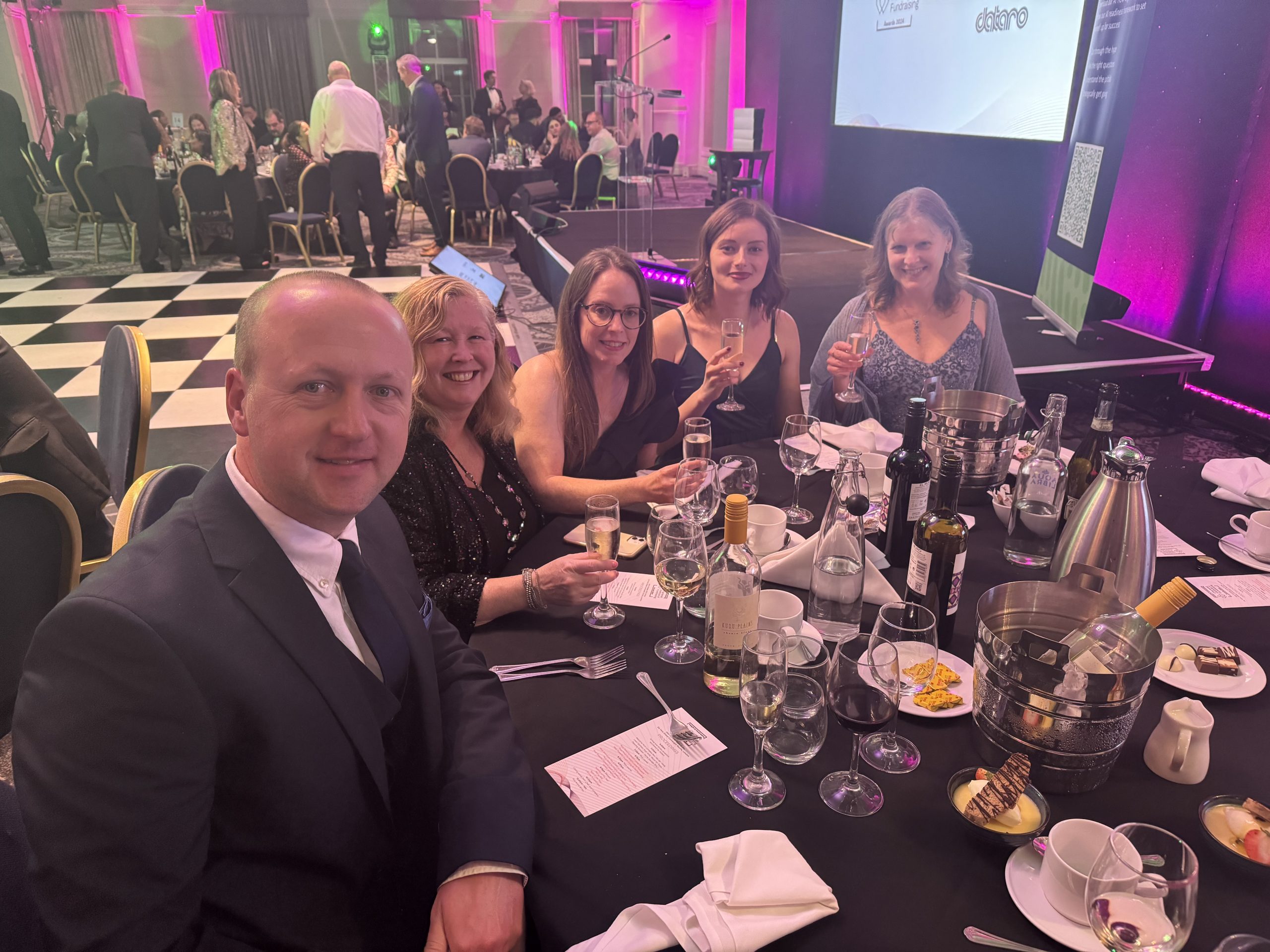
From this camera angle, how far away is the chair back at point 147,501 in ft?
4.45

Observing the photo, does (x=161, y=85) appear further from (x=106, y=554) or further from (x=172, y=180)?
(x=106, y=554)

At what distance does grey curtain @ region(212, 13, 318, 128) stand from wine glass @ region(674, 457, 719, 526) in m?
16.0

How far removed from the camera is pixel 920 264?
278 centimetres

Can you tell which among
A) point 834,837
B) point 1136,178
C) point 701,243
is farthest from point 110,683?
point 1136,178

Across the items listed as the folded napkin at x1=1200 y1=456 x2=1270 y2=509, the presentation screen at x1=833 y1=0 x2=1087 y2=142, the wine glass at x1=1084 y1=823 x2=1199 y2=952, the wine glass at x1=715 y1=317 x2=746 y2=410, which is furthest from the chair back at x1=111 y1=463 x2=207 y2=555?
the presentation screen at x1=833 y1=0 x2=1087 y2=142

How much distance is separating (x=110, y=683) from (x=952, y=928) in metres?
0.93

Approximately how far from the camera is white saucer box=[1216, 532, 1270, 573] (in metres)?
1.58

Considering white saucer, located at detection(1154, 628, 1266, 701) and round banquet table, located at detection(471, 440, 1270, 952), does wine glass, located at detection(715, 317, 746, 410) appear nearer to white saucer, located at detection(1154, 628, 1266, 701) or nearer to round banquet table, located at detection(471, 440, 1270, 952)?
round banquet table, located at detection(471, 440, 1270, 952)

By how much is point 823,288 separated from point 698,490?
180 inches

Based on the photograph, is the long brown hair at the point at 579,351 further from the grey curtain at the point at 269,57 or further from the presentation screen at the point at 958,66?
the grey curtain at the point at 269,57

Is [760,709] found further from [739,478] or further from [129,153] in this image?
[129,153]

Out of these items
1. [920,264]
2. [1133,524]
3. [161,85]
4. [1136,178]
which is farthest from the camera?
[161,85]

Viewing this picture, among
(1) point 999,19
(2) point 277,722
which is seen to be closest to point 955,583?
(2) point 277,722

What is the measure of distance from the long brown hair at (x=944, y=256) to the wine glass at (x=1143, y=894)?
2342mm
